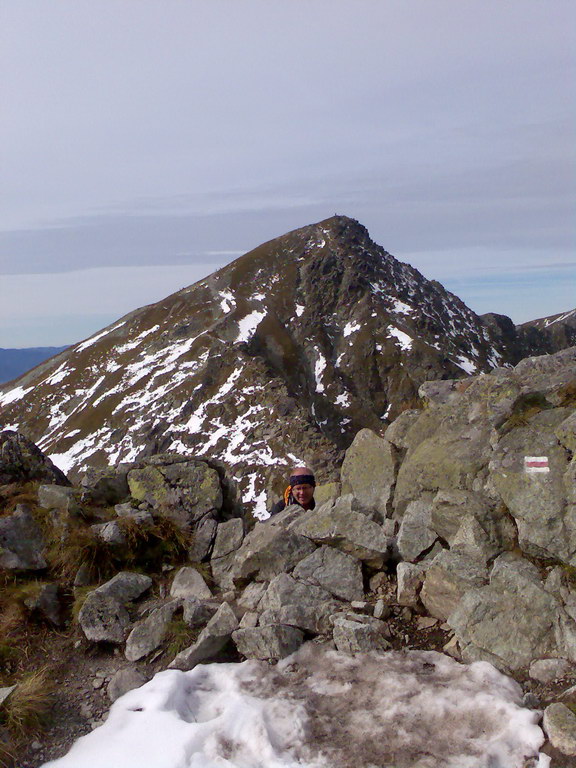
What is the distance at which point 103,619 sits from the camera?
8688mm

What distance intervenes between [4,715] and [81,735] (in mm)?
1019

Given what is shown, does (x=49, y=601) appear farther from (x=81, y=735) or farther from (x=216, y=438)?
(x=216, y=438)

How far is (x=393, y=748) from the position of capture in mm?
5727

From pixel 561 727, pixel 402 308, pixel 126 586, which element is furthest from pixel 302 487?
pixel 402 308

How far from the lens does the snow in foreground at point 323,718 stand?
18.6ft

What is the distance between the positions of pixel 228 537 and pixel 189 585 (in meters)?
1.44

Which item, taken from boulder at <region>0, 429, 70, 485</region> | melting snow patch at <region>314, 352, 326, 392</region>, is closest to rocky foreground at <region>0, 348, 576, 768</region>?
boulder at <region>0, 429, 70, 485</region>

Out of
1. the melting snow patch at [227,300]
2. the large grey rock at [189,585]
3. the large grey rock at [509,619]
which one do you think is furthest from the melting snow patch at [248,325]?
the large grey rock at [509,619]

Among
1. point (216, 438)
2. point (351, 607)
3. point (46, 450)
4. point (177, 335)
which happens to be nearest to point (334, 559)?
point (351, 607)

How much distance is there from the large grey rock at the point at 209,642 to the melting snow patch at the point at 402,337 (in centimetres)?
15806

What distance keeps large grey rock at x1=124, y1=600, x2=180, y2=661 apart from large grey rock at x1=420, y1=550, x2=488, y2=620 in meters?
4.16

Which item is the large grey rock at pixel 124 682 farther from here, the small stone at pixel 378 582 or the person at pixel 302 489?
the person at pixel 302 489

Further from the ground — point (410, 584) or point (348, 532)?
point (348, 532)

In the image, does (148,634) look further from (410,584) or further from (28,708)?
(410,584)
